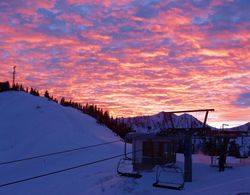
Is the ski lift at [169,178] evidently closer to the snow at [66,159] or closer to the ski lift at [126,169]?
the snow at [66,159]

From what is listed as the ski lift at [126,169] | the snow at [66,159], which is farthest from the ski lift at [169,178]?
the ski lift at [126,169]

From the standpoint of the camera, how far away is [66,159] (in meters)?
25.4

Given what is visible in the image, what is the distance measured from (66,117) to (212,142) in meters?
12.2

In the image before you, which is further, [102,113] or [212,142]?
[102,113]

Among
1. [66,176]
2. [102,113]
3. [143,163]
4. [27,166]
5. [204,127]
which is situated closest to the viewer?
[204,127]

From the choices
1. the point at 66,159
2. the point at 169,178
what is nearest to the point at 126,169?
the point at 169,178

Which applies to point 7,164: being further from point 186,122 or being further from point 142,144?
point 186,122

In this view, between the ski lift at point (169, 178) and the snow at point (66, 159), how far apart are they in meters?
0.25

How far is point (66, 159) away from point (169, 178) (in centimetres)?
867

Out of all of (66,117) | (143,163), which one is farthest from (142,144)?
(66,117)

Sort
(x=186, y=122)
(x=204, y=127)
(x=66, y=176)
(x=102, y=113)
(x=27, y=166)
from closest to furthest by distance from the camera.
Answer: (x=204, y=127) < (x=186, y=122) < (x=66, y=176) < (x=27, y=166) < (x=102, y=113)

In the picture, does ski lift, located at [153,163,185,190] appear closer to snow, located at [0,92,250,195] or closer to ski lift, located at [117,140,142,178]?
snow, located at [0,92,250,195]

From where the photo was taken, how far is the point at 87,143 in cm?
2844

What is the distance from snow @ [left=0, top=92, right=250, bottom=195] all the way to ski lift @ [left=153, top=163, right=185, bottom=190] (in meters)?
0.25
